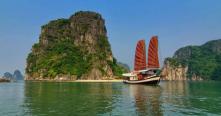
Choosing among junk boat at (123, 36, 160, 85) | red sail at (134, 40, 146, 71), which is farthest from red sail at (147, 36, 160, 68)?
red sail at (134, 40, 146, 71)

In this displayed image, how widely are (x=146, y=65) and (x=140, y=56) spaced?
11.5ft

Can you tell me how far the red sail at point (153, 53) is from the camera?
8806 centimetres

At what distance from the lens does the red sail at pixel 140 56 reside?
3898 inches

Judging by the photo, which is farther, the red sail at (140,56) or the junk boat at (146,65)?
the red sail at (140,56)

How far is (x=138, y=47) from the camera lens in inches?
4055

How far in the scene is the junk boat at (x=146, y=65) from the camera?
291 feet

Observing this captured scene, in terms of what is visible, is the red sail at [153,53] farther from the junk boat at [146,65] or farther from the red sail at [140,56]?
the red sail at [140,56]

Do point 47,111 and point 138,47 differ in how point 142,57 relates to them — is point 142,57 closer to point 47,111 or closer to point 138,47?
point 138,47

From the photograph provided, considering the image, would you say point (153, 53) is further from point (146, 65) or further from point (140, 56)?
point (140, 56)

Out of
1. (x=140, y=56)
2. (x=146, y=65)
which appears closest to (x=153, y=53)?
(x=146, y=65)

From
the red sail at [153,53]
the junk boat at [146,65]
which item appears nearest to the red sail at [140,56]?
the junk boat at [146,65]

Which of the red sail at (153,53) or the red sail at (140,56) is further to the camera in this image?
the red sail at (140,56)

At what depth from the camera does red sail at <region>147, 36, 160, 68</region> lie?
88.1m

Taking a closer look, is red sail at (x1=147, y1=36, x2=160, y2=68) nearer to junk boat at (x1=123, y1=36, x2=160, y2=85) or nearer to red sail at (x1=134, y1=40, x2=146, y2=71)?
junk boat at (x1=123, y1=36, x2=160, y2=85)
